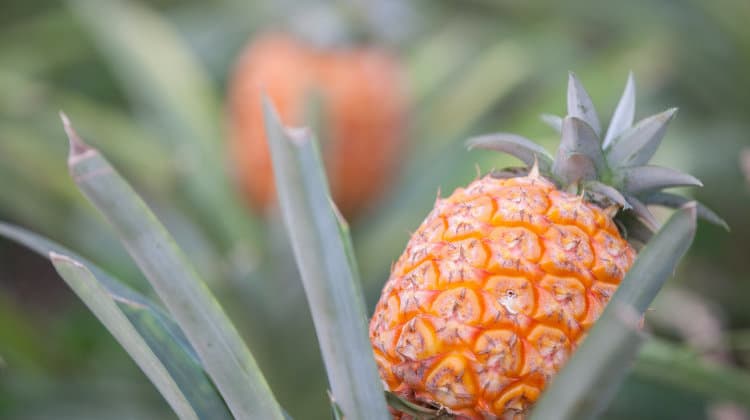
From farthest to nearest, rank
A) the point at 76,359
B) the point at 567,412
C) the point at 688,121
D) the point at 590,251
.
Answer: the point at 688,121 → the point at 76,359 → the point at 590,251 → the point at 567,412

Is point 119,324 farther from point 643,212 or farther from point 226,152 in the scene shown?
point 226,152

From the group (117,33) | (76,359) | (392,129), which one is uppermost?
(117,33)

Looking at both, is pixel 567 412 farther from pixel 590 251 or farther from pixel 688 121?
pixel 688 121

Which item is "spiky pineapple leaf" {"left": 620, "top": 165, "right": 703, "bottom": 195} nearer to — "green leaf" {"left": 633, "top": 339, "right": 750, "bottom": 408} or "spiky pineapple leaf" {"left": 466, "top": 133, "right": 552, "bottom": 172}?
"spiky pineapple leaf" {"left": 466, "top": 133, "right": 552, "bottom": 172}

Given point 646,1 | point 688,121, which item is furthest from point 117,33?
point 688,121

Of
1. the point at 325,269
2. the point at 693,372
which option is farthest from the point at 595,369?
the point at 693,372

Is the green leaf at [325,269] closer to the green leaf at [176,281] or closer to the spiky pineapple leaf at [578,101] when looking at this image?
the green leaf at [176,281]

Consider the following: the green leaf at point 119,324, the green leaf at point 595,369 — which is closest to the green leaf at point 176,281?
the green leaf at point 119,324
